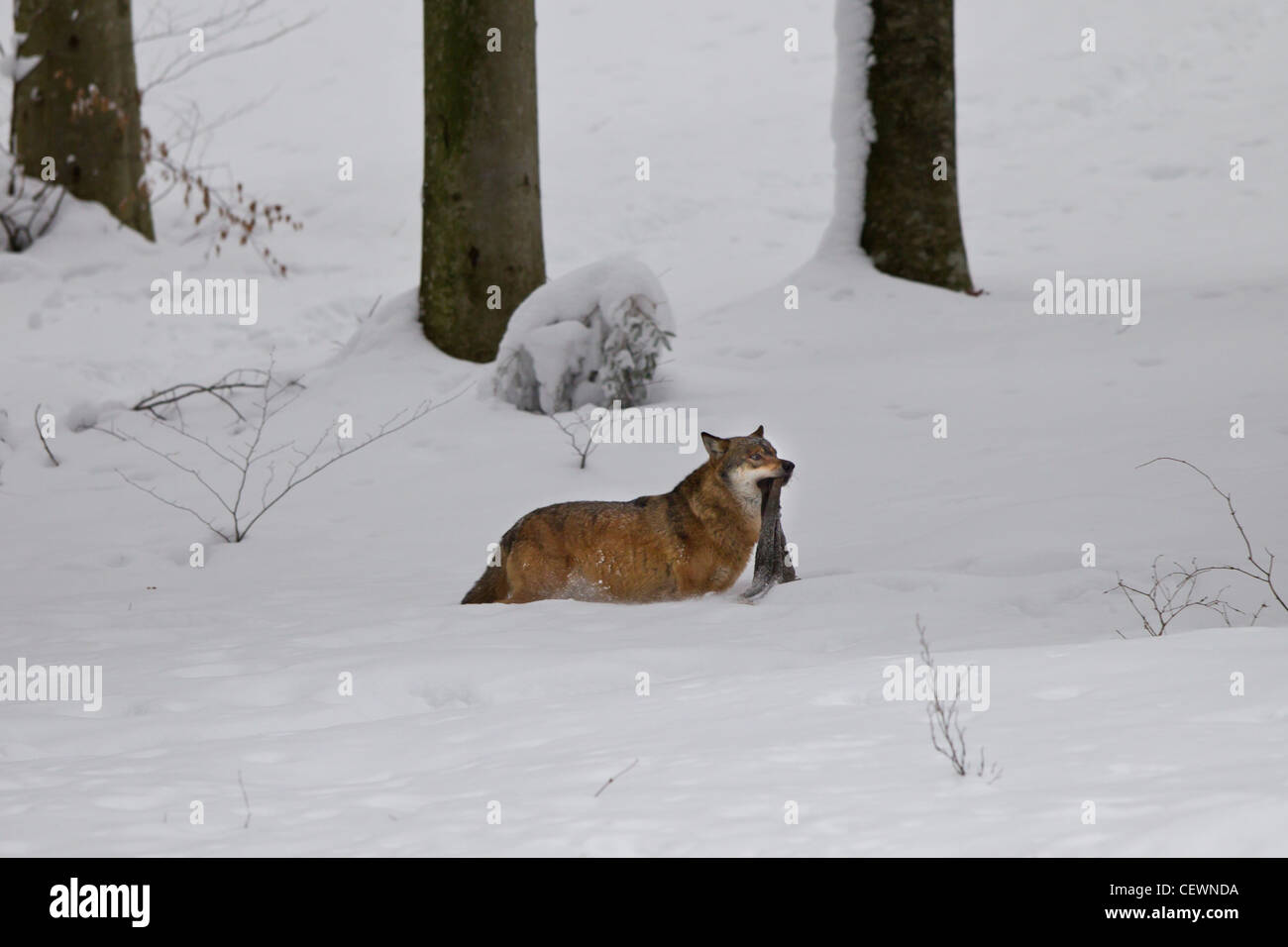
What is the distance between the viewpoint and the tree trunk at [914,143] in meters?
10.7

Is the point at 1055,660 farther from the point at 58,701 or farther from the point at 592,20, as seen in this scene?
the point at 592,20

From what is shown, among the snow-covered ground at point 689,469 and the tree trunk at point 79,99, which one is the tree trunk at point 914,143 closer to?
the snow-covered ground at point 689,469

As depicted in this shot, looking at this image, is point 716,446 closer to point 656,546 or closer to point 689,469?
point 656,546

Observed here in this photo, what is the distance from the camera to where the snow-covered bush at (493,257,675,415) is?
29.5ft

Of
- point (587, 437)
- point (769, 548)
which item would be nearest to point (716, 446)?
point (769, 548)

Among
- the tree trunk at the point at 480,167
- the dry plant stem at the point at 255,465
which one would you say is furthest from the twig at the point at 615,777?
the tree trunk at the point at 480,167

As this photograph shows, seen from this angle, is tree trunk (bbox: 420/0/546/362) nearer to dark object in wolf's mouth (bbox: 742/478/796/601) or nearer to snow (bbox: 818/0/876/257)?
snow (bbox: 818/0/876/257)

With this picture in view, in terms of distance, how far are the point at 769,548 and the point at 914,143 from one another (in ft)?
19.6

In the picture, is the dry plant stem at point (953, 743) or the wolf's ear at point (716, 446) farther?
the wolf's ear at point (716, 446)

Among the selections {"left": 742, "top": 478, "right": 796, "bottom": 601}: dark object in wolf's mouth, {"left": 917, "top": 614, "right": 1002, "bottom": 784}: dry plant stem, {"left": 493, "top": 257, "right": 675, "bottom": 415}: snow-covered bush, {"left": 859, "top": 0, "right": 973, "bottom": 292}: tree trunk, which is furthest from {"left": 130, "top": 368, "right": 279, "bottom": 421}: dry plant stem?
{"left": 917, "top": 614, "right": 1002, "bottom": 784}: dry plant stem

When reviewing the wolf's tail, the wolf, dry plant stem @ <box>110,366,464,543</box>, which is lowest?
dry plant stem @ <box>110,366,464,543</box>

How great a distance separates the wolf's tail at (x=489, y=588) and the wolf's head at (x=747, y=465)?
113 cm

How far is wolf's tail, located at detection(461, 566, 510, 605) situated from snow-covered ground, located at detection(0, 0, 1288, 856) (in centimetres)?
21
